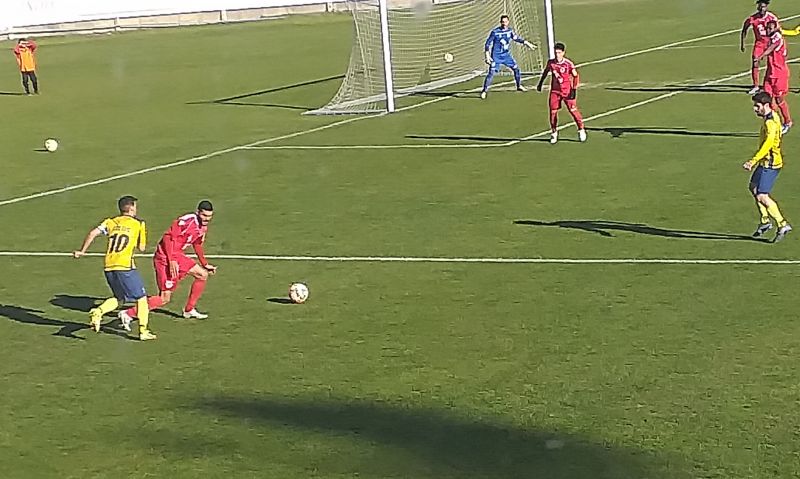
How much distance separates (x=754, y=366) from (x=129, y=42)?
1726 inches

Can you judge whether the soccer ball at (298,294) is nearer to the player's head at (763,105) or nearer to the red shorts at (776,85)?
the player's head at (763,105)

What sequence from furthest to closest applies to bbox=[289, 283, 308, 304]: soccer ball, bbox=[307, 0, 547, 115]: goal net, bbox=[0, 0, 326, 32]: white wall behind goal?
bbox=[0, 0, 326, 32]: white wall behind goal → bbox=[307, 0, 547, 115]: goal net → bbox=[289, 283, 308, 304]: soccer ball

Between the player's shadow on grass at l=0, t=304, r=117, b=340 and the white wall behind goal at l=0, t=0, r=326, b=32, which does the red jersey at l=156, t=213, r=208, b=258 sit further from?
the white wall behind goal at l=0, t=0, r=326, b=32

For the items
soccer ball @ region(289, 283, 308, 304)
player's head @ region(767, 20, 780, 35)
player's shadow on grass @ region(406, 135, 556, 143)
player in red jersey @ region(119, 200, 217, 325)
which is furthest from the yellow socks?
player's head @ region(767, 20, 780, 35)

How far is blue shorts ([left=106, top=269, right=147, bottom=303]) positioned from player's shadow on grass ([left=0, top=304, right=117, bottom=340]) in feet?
2.44

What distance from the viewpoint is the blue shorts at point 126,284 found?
10938 mm

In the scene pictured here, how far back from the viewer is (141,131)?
26.5 meters

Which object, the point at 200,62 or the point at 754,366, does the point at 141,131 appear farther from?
the point at 754,366

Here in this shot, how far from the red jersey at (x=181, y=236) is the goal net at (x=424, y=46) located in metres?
15.8

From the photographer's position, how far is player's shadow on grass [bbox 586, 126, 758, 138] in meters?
21.5

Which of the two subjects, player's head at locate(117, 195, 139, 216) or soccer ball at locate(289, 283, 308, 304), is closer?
Answer: player's head at locate(117, 195, 139, 216)

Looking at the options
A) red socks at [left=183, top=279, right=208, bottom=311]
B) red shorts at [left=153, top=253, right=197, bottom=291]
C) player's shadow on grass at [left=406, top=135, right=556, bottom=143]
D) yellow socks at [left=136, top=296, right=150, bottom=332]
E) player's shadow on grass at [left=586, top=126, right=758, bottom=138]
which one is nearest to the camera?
yellow socks at [left=136, top=296, right=150, bottom=332]

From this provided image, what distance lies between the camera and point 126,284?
11.0 m

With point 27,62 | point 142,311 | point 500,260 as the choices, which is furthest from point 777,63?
point 27,62
